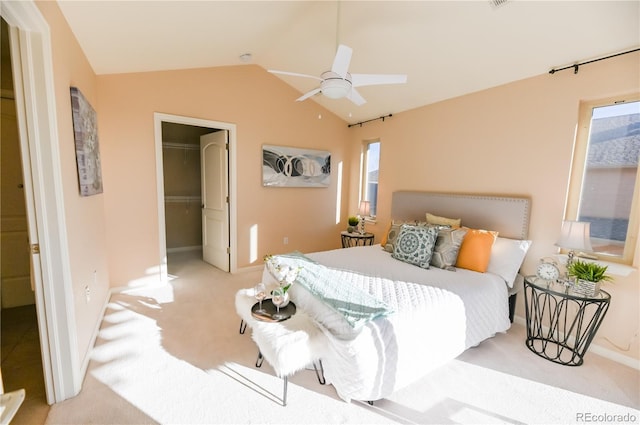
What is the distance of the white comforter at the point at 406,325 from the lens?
166cm

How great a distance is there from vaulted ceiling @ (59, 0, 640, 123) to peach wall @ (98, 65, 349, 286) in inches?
11.9

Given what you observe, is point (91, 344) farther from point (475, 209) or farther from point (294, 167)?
point (475, 209)

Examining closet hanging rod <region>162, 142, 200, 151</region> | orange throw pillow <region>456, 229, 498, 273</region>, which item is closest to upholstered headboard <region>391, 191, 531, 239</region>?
orange throw pillow <region>456, 229, 498, 273</region>

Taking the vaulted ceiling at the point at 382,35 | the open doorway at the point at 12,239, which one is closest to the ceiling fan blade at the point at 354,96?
the vaulted ceiling at the point at 382,35

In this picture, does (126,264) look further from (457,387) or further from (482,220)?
(482,220)

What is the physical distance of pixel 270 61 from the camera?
12.6ft

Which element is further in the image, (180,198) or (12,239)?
(180,198)

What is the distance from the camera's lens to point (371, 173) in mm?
4809

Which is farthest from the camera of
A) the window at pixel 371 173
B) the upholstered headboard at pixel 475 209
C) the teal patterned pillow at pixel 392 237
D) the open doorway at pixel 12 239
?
the window at pixel 371 173

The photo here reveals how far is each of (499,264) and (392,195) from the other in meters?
1.80

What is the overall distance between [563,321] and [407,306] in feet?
6.02

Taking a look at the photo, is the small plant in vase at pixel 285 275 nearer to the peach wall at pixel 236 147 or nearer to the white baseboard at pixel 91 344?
the white baseboard at pixel 91 344

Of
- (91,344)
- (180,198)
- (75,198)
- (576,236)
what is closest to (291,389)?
(91,344)

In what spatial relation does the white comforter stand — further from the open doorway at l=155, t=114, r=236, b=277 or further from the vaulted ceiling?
the open doorway at l=155, t=114, r=236, b=277
